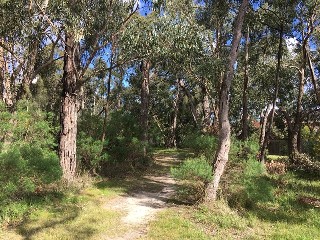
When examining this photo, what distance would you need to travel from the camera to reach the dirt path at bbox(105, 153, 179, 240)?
754 centimetres

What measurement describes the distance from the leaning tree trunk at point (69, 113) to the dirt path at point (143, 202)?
78.5 inches

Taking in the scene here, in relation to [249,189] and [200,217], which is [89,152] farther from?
[249,189]

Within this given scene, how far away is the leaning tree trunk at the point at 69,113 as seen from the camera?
10562 mm

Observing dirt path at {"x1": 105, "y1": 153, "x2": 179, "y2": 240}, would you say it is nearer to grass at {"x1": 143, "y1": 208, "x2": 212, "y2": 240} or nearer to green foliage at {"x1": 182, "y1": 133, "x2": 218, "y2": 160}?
grass at {"x1": 143, "y1": 208, "x2": 212, "y2": 240}

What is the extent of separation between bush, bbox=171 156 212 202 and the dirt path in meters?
0.66

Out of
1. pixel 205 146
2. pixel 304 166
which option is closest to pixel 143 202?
pixel 205 146

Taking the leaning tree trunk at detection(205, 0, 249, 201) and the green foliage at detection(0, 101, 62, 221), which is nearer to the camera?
the green foliage at detection(0, 101, 62, 221)

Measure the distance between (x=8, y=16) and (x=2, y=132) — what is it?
4.29m

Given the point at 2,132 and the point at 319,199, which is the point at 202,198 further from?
the point at 2,132

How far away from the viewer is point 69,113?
35.1 feet

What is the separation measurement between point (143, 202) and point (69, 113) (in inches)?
147

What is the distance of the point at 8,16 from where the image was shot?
1040 centimetres

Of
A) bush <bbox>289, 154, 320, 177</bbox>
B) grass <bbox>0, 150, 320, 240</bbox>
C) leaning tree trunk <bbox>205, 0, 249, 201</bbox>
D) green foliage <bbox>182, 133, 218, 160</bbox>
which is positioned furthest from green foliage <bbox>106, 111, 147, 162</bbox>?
bush <bbox>289, 154, 320, 177</bbox>

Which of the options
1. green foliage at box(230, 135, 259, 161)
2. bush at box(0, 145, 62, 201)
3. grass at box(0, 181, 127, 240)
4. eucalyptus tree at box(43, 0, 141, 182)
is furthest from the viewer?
green foliage at box(230, 135, 259, 161)
